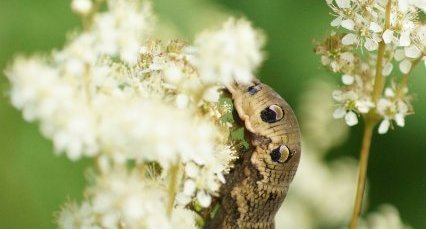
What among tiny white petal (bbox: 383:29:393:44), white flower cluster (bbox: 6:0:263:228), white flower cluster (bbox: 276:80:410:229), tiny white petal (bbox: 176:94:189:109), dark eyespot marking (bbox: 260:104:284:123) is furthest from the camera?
white flower cluster (bbox: 276:80:410:229)

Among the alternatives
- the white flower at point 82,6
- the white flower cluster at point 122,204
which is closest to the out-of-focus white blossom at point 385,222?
the white flower cluster at point 122,204

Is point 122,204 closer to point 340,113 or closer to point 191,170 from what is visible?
point 191,170

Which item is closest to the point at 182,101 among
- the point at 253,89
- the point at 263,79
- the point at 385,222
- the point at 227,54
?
the point at 227,54

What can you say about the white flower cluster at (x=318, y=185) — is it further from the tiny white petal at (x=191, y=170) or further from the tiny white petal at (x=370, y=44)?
the tiny white petal at (x=191, y=170)

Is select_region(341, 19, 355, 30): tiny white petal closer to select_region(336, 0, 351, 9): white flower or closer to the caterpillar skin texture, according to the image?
select_region(336, 0, 351, 9): white flower

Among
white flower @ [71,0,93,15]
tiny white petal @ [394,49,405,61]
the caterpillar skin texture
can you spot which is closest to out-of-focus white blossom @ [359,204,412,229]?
the caterpillar skin texture

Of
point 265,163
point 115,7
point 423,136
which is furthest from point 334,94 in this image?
point 423,136

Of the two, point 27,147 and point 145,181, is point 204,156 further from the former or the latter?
point 27,147
